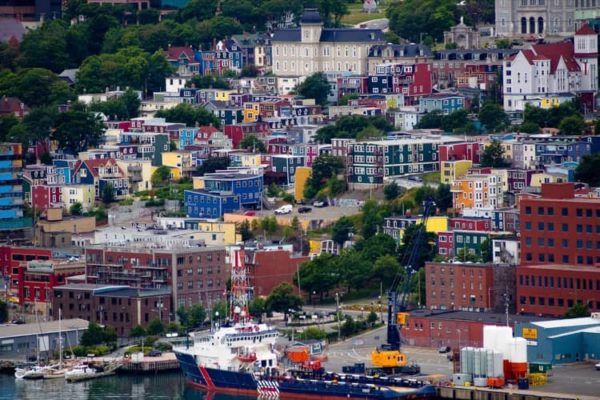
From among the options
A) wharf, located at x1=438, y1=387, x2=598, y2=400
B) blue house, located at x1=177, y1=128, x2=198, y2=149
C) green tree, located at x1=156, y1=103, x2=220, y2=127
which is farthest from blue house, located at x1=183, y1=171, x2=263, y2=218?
wharf, located at x1=438, y1=387, x2=598, y2=400

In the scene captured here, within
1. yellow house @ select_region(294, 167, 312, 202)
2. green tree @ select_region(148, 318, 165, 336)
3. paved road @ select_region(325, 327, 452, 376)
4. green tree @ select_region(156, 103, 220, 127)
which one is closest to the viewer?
paved road @ select_region(325, 327, 452, 376)

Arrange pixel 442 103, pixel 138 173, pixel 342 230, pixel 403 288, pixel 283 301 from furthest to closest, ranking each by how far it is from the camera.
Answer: pixel 442 103 → pixel 138 173 → pixel 342 230 → pixel 283 301 → pixel 403 288

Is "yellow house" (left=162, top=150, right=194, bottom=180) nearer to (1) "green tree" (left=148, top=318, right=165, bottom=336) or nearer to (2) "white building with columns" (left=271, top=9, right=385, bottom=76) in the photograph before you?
(2) "white building with columns" (left=271, top=9, right=385, bottom=76)

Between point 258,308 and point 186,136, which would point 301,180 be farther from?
point 258,308

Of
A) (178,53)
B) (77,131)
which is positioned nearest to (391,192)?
(77,131)

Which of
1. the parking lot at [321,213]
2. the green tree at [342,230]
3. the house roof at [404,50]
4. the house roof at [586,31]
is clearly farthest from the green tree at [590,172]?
the house roof at [404,50]

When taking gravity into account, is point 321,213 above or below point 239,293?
above

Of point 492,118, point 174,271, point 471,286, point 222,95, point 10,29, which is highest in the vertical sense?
point 10,29
